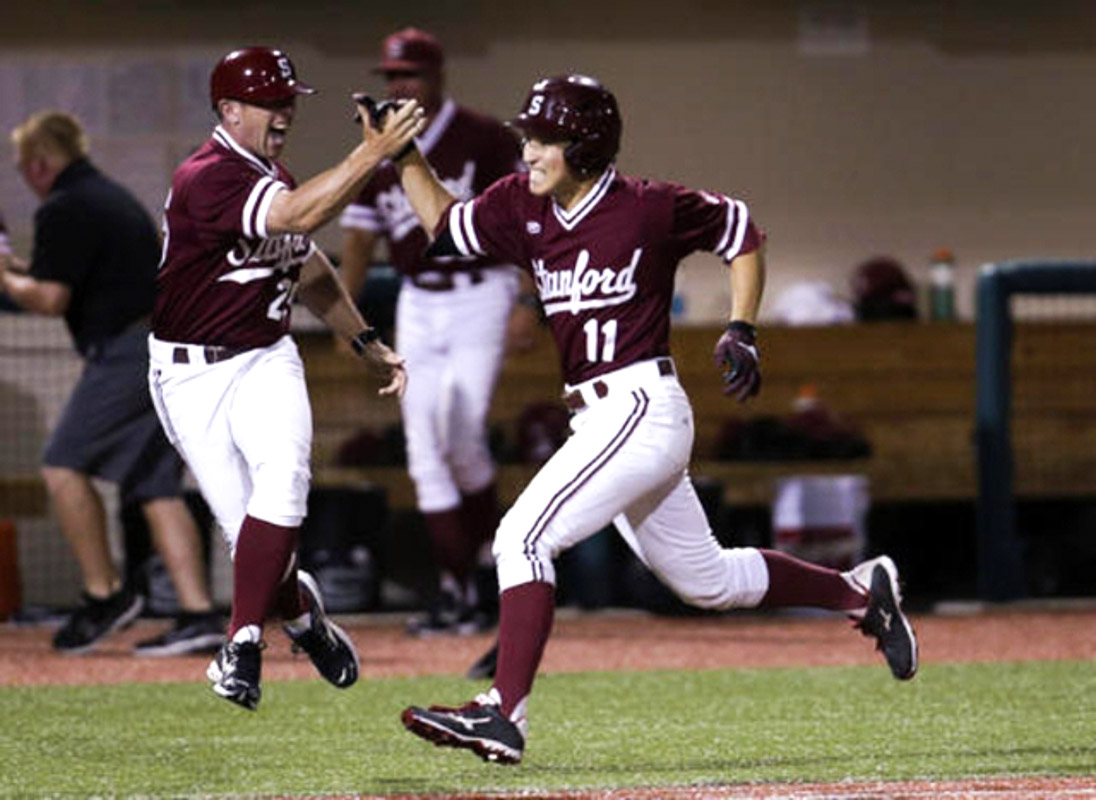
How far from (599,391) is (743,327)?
0.36 m

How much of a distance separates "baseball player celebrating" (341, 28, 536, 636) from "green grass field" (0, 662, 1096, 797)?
133cm

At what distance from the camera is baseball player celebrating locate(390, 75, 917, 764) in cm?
527

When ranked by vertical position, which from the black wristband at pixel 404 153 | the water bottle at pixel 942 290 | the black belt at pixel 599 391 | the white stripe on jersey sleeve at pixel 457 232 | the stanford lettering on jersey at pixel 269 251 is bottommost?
the water bottle at pixel 942 290

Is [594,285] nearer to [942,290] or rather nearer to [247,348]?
[247,348]

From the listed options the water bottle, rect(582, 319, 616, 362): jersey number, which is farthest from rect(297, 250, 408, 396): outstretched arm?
the water bottle

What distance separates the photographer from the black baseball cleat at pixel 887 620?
6.04 metres

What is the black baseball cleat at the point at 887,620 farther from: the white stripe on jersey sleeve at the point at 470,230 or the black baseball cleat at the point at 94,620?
the black baseball cleat at the point at 94,620

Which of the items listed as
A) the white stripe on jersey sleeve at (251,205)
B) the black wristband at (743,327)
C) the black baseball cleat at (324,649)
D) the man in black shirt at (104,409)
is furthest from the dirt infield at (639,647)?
the black wristband at (743,327)

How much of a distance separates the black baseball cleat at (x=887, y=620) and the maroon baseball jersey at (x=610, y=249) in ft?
3.27

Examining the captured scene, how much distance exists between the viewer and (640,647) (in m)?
8.85

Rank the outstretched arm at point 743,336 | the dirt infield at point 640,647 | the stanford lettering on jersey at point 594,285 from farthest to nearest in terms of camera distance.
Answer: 1. the dirt infield at point 640,647
2. the stanford lettering on jersey at point 594,285
3. the outstretched arm at point 743,336

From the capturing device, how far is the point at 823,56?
1166 centimetres

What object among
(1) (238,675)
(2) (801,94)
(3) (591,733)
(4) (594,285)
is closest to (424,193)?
(4) (594,285)

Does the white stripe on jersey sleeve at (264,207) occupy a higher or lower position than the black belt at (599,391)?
higher
